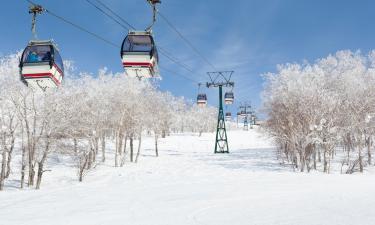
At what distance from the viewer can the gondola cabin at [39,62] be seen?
13945 mm

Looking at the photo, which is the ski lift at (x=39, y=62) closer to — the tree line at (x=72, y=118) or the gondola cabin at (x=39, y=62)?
the gondola cabin at (x=39, y=62)

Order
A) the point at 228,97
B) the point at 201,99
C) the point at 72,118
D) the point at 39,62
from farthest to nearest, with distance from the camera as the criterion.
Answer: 1. the point at 201,99
2. the point at 228,97
3. the point at 72,118
4. the point at 39,62

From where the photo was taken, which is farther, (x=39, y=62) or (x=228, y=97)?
(x=228, y=97)

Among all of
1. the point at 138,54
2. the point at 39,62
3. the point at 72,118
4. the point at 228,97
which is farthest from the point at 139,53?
the point at 228,97

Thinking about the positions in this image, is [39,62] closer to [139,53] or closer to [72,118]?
[139,53]

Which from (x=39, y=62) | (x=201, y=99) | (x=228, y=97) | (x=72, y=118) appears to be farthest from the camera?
(x=201, y=99)

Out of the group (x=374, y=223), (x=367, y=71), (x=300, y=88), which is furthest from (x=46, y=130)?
(x=367, y=71)

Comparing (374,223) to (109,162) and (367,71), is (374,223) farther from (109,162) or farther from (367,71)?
(367,71)

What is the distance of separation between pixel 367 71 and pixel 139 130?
26.7 meters

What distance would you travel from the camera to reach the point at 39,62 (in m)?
14.0

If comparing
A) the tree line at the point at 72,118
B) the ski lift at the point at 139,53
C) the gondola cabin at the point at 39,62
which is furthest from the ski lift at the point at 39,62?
the tree line at the point at 72,118

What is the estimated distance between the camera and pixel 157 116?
1847 inches

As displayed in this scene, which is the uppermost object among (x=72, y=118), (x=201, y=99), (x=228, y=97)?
(x=228, y=97)

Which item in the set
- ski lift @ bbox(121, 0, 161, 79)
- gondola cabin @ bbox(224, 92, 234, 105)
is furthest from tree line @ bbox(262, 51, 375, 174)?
ski lift @ bbox(121, 0, 161, 79)
